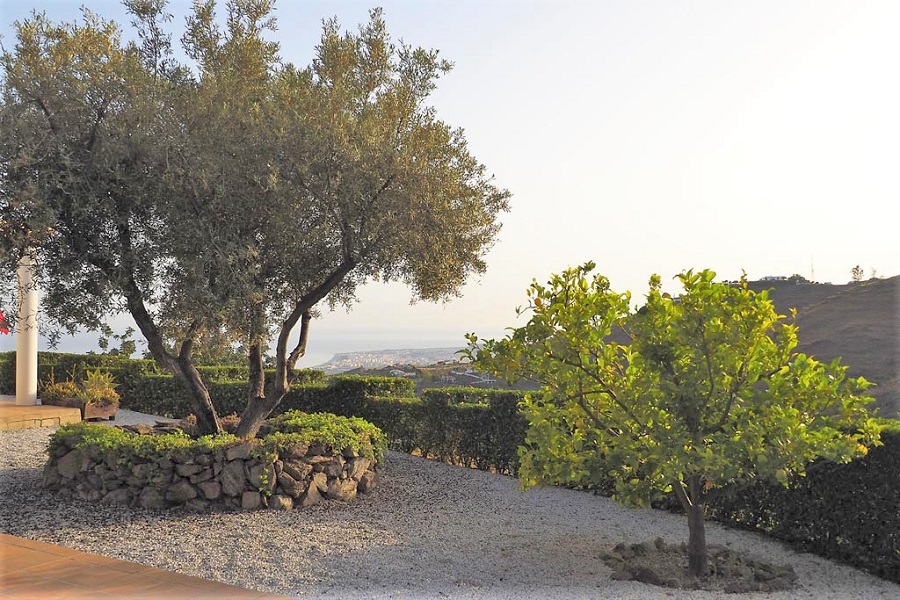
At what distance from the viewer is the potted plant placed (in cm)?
1230

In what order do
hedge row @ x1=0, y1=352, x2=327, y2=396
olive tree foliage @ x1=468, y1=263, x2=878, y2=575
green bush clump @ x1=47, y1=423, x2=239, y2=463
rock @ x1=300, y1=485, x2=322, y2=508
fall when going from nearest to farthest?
olive tree foliage @ x1=468, y1=263, x2=878, y2=575
green bush clump @ x1=47, y1=423, x2=239, y2=463
rock @ x1=300, y1=485, x2=322, y2=508
hedge row @ x1=0, y1=352, x2=327, y2=396

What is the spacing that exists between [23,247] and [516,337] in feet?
16.3

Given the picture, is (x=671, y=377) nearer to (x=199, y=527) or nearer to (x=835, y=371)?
(x=835, y=371)

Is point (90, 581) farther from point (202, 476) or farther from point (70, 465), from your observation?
point (70, 465)

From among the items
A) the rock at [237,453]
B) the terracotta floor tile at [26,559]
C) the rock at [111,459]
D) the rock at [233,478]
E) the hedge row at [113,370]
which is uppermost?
the hedge row at [113,370]

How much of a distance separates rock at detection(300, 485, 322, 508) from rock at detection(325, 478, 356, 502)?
0.14 meters

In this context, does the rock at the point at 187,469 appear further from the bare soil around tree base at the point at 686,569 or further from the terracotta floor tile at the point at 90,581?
the bare soil around tree base at the point at 686,569

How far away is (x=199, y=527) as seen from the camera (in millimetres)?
6656

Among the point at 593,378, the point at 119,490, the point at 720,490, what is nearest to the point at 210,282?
the point at 119,490

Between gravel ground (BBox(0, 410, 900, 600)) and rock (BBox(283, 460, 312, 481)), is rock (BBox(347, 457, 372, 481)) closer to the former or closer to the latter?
gravel ground (BBox(0, 410, 900, 600))

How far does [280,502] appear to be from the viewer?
24.1ft

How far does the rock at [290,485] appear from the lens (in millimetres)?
7488

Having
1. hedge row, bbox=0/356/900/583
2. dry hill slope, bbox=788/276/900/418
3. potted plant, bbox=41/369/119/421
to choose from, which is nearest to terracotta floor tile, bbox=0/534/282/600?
hedge row, bbox=0/356/900/583

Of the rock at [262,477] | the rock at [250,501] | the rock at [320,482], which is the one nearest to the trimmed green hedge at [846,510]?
the rock at [320,482]
